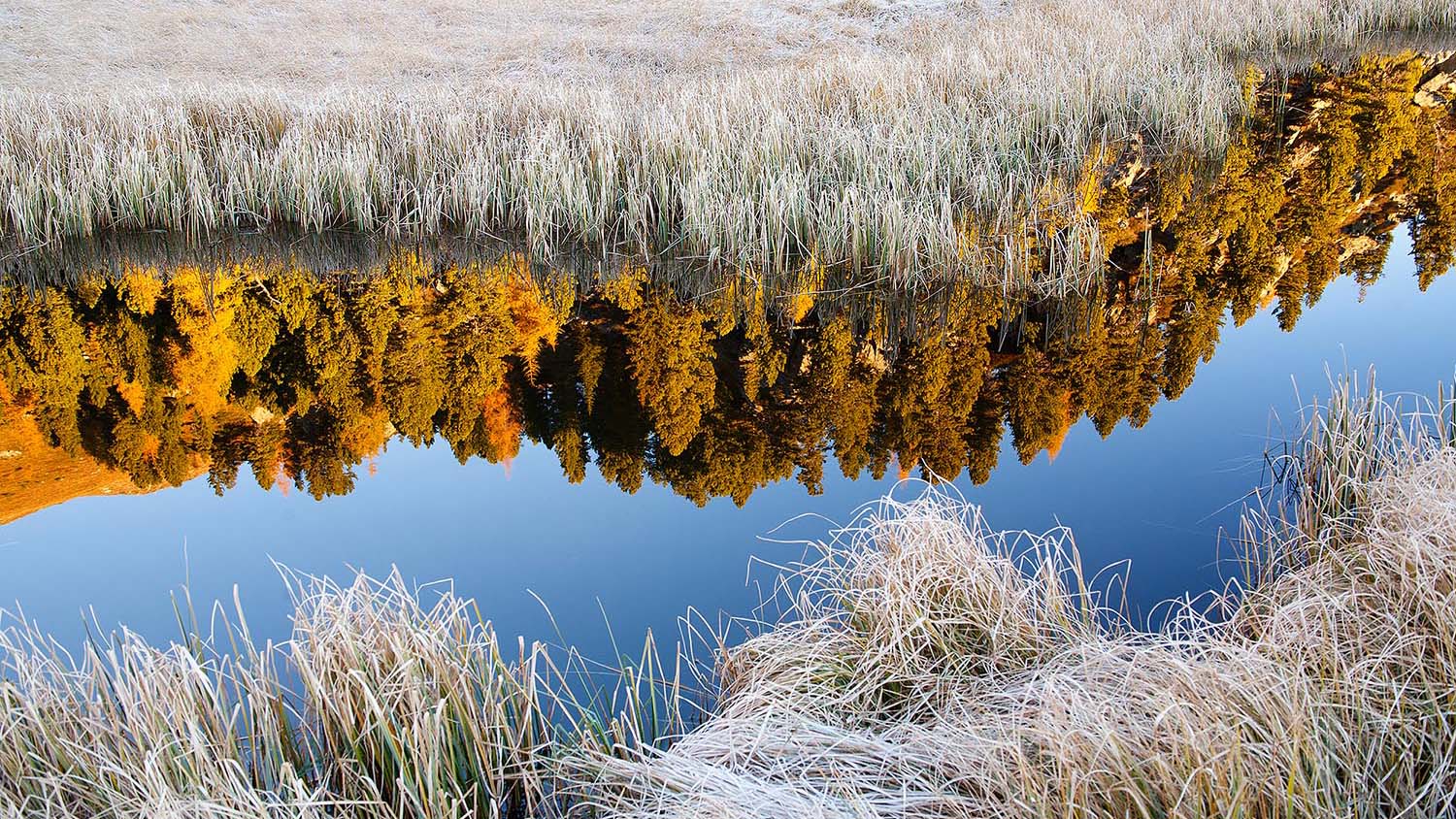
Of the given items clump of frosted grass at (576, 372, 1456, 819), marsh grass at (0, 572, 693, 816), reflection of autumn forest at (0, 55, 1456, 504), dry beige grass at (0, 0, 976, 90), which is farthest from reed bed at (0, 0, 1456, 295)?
dry beige grass at (0, 0, 976, 90)

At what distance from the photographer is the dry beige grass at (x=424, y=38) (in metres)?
15.4

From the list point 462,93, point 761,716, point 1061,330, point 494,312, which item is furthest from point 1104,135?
point 761,716

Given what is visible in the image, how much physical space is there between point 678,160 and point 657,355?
2079mm

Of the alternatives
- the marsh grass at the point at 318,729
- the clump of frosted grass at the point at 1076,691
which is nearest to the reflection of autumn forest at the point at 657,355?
the clump of frosted grass at the point at 1076,691

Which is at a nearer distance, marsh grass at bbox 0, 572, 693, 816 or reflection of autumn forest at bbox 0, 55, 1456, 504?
marsh grass at bbox 0, 572, 693, 816

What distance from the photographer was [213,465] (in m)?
5.09

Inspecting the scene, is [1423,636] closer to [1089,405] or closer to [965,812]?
[965,812]

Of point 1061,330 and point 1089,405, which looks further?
point 1061,330

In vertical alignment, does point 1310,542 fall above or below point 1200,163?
below

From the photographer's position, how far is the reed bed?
6.62 meters

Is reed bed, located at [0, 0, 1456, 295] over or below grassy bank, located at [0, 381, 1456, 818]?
over

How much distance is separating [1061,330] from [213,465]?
4.59 m

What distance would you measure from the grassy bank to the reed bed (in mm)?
3295

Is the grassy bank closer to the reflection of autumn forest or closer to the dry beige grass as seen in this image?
the reflection of autumn forest
